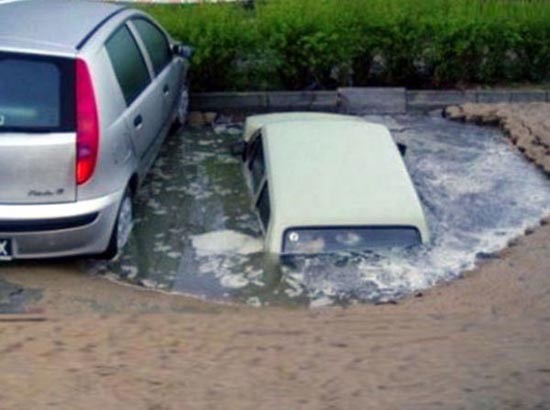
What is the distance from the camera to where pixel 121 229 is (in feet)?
27.1

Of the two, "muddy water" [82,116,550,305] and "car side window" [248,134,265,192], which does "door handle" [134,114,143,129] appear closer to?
"muddy water" [82,116,550,305]

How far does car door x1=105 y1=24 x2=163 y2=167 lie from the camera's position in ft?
28.0

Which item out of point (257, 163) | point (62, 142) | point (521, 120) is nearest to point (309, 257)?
point (257, 163)

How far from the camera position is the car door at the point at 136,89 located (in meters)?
8.55

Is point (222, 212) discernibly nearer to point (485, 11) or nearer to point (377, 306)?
point (377, 306)

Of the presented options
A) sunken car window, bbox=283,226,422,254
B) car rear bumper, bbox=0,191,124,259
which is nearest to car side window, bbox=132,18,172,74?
car rear bumper, bbox=0,191,124,259

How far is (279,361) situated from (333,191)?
2872mm

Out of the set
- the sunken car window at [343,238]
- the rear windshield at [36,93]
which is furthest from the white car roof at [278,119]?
the rear windshield at [36,93]

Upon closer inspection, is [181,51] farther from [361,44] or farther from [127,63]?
[361,44]

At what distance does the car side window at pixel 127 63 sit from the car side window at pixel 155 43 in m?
0.42

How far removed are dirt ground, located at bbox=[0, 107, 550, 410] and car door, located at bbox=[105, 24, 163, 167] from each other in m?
2.48

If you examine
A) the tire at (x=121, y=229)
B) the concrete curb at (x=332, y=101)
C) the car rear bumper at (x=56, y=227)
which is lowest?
the concrete curb at (x=332, y=101)

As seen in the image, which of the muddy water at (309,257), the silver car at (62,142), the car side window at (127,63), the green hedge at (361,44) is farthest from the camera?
the green hedge at (361,44)

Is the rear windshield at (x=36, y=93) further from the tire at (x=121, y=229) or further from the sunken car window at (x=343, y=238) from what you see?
the sunken car window at (x=343, y=238)
